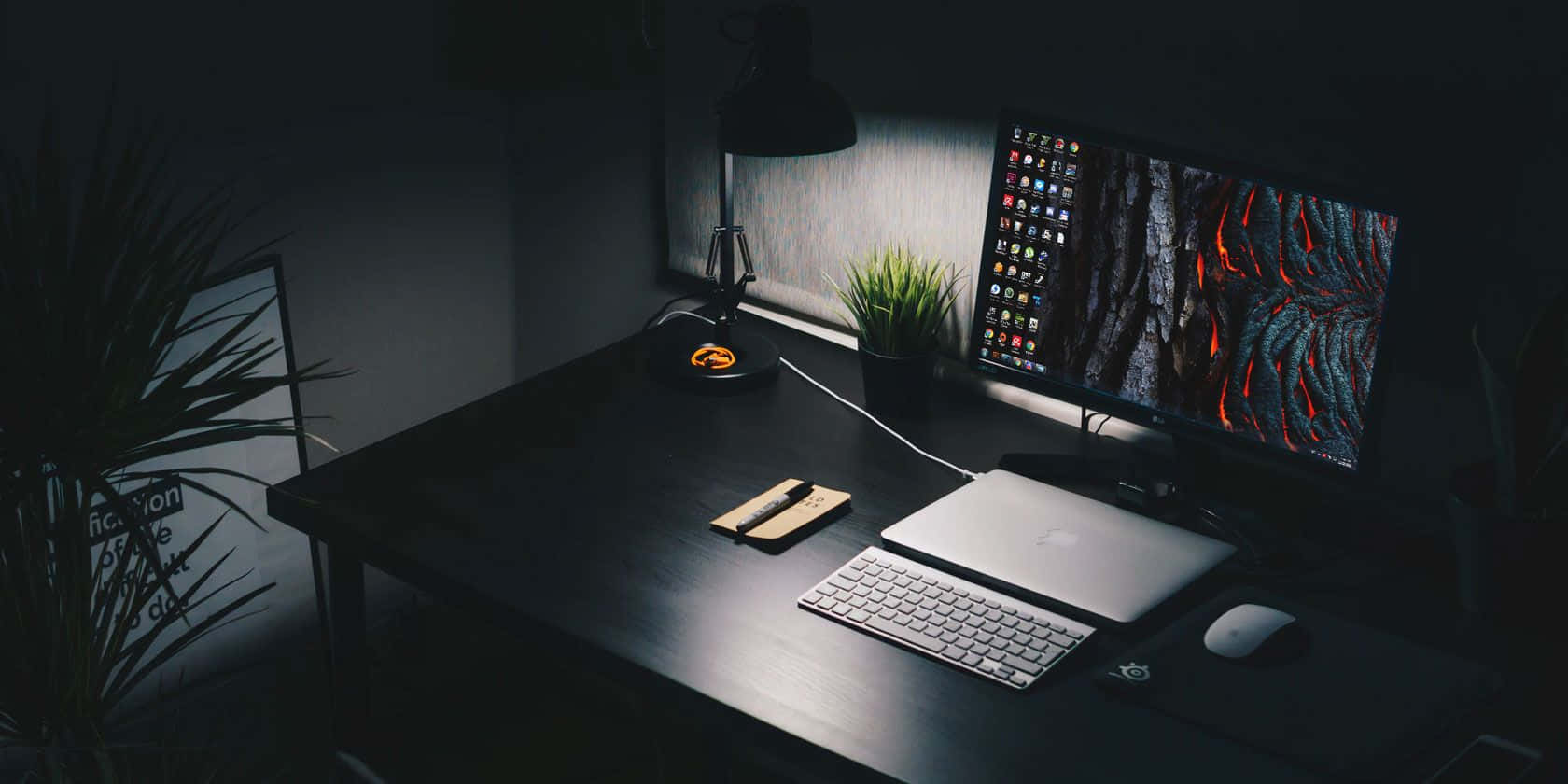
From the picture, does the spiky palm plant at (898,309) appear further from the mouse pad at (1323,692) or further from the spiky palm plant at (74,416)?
the spiky palm plant at (74,416)

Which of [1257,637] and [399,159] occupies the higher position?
[399,159]

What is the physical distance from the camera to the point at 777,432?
6.63 ft

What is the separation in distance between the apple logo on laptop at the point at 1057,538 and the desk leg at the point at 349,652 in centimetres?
88

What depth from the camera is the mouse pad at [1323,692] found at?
132 centimetres

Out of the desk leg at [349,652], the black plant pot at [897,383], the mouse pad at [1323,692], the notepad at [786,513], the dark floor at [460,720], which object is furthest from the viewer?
the dark floor at [460,720]

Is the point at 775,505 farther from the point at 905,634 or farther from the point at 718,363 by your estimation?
the point at 718,363

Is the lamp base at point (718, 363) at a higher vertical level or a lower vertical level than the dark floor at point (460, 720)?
higher

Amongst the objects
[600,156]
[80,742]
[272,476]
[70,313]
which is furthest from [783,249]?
[80,742]

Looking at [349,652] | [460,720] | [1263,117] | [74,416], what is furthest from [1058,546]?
[460,720]

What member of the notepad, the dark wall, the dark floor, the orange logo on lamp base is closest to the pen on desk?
the notepad

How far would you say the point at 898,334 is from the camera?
6.70ft

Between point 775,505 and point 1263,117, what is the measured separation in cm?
81

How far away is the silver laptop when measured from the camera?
1.59 metres

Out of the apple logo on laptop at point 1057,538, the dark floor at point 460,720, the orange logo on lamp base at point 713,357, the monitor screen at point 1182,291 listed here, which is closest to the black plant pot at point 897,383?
the monitor screen at point 1182,291
